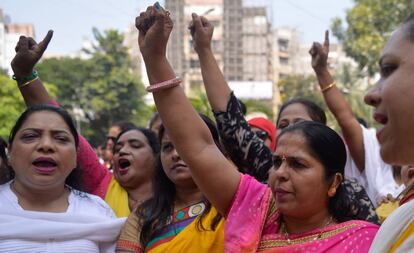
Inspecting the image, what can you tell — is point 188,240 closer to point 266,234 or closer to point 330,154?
point 266,234

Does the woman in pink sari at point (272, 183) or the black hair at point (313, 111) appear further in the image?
the black hair at point (313, 111)

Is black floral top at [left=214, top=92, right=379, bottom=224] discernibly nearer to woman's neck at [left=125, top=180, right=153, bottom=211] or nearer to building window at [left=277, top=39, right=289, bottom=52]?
woman's neck at [left=125, top=180, right=153, bottom=211]

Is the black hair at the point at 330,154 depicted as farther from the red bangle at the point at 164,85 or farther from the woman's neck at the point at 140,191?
the woman's neck at the point at 140,191

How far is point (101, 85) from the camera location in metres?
50.0

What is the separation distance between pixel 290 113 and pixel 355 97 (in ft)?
130

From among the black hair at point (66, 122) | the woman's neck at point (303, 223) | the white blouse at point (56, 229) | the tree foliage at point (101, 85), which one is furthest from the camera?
the tree foliage at point (101, 85)

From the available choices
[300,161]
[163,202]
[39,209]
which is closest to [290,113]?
[163,202]

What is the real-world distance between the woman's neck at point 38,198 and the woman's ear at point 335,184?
50.2 inches

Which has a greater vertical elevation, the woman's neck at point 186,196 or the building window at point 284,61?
the woman's neck at point 186,196

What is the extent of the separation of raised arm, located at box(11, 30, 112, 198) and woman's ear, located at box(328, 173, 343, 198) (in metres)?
1.50

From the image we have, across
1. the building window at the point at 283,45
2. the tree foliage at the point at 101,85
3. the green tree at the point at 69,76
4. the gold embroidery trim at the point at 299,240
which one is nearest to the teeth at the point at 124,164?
the gold embroidery trim at the point at 299,240

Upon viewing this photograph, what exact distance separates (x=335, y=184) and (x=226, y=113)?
58 cm

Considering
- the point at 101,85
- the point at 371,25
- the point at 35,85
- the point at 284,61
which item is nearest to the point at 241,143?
the point at 35,85

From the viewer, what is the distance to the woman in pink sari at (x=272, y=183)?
2.29 metres
